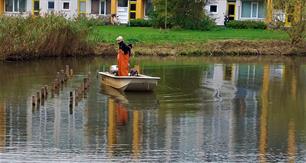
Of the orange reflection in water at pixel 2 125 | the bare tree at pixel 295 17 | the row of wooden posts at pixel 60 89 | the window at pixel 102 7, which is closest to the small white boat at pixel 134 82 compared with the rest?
the row of wooden posts at pixel 60 89

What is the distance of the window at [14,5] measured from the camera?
8344 cm

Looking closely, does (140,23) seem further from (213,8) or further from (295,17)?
(295,17)

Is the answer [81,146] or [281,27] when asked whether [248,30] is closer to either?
[281,27]

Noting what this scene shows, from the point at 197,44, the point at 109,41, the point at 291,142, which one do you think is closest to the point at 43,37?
the point at 109,41

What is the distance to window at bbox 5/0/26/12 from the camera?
8344 centimetres

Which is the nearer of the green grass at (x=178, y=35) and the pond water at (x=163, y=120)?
the pond water at (x=163, y=120)

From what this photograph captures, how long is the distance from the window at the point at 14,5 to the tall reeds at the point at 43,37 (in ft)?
106

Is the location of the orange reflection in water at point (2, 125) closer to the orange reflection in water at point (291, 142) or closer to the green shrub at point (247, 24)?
the orange reflection in water at point (291, 142)

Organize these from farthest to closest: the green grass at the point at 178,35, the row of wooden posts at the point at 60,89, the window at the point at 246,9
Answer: the window at the point at 246,9, the green grass at the point at 178,35, the row of wooden posts at the point at 60,89

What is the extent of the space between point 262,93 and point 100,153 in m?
15.4

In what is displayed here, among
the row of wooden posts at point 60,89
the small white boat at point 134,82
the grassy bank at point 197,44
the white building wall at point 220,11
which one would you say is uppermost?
the white building wall at point 220,11

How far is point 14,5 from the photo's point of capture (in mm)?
83625

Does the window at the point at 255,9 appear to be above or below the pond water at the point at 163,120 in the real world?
above

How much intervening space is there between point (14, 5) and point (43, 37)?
36.9 metres
